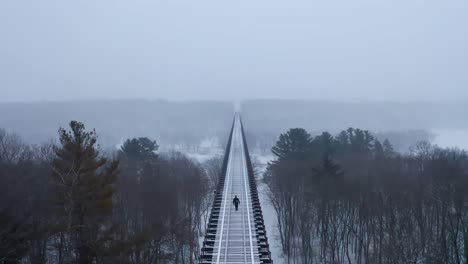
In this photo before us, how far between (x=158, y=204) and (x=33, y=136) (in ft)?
166

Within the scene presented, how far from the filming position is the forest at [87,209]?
33.8 feet

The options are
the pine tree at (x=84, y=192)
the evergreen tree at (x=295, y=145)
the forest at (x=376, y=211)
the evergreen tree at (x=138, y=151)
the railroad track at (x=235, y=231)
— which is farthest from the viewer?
the evergreen tree at (x=295, y=145)

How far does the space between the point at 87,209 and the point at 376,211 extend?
15406mm

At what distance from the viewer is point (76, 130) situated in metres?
11.2

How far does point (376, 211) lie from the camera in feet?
67.7

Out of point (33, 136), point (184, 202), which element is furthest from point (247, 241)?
point (33, 136)

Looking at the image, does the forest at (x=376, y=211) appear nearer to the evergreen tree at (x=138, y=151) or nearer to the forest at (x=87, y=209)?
the forest at (x=87, y=209)

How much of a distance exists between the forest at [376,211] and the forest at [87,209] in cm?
693

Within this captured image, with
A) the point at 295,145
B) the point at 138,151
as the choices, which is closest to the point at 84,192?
the point at 138,151

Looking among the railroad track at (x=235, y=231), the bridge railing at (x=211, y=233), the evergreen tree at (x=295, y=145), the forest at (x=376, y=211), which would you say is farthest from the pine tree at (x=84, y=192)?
the evergreen tree at (x=295, y=145)

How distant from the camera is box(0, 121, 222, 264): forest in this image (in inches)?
406

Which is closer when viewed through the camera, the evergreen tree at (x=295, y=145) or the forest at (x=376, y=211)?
the forest at (x=376, y=211)

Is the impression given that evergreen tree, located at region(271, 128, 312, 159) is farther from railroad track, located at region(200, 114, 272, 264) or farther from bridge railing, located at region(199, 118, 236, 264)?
bridge railing, located at region(199, 118, 236, 264)

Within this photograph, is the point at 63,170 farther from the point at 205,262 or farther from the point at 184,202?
the point at 184,202
